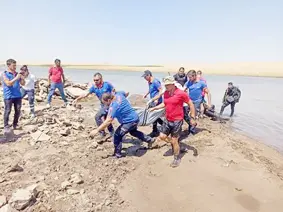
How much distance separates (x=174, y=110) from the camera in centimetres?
546

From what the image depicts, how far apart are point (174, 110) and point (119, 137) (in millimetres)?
1344

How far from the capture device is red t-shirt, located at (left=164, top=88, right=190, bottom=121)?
5355 mm

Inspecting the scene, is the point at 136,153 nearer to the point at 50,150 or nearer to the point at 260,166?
the point at 50,150

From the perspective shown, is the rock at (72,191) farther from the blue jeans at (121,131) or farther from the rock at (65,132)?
the rock at (65,132)

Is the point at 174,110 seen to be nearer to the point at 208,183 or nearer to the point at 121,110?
the point at 121,110

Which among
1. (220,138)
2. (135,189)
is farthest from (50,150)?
(220,138)

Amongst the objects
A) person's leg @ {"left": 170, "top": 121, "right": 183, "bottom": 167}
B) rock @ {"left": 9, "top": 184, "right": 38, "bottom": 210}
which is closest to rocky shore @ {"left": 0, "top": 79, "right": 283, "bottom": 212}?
rock @ {"left": 9, "top": 184, "right": 38, "bottom": 210}

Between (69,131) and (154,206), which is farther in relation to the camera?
(69,131)

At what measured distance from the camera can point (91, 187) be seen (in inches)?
178

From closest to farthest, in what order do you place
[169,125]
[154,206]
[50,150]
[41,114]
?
[154,206] < [169,125] < [50,150] < [41,114]

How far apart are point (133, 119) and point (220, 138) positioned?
3015 mm

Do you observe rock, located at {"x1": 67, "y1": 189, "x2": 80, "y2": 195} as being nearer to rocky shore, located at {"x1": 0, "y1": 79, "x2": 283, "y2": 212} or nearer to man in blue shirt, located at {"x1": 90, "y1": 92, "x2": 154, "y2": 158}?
rocky shore, located at {"x1": 0, "y1": 79, "x2": 283, "y2": 212}

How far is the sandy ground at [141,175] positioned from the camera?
4184mm

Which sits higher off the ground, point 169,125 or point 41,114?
point 169,125
